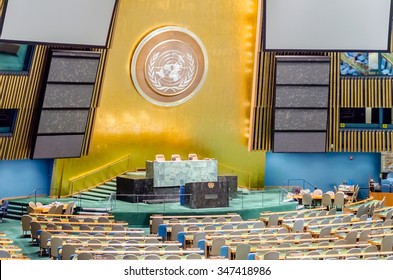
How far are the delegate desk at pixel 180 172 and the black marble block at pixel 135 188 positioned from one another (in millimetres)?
224

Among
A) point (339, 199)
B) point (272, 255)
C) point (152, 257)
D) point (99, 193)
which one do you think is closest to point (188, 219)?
point (99, 193)

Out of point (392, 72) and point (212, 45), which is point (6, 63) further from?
point (392, 72)

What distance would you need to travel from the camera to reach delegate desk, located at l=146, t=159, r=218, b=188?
2410cm

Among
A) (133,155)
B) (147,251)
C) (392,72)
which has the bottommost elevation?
(147,251)

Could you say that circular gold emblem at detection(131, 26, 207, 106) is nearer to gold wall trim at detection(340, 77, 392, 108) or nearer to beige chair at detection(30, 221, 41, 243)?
gold wall trim at detection(340, 77, 392, 108)

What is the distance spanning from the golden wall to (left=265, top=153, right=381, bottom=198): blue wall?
155cm

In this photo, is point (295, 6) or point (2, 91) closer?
point (2, 91)

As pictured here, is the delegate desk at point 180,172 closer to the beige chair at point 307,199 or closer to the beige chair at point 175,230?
the beige chair at point 307,199

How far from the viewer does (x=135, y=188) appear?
2373 cm

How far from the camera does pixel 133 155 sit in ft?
86.9

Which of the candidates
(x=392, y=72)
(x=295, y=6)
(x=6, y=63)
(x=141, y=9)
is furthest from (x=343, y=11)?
(x=6, y=63)

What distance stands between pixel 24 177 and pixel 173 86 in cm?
556

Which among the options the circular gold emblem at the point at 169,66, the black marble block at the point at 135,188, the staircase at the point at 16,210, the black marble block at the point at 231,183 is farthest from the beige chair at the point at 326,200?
the staircase at the point at 16,210

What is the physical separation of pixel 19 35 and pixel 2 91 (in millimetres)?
1909
